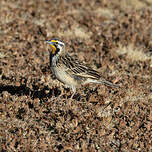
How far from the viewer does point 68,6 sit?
18781 millimetres

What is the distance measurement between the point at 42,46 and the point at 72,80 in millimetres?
4626

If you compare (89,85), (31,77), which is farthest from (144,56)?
(31,77)

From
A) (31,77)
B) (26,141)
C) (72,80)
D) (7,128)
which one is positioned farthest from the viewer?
(31,77)

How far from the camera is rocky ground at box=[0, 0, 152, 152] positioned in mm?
7660

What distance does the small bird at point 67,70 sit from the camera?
29.1 feet

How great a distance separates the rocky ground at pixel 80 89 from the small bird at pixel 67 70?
0.55m

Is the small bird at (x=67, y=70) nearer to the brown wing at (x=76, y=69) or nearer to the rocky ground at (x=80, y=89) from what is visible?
the brown wing at (x=76, y=69)

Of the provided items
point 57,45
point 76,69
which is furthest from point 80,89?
point 57,45

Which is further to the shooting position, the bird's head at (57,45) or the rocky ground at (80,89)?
the bird's head at (57,45)

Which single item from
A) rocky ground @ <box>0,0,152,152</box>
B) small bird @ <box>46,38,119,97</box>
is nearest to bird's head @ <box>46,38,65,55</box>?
small bird @ <box>46,38,119,97</box>

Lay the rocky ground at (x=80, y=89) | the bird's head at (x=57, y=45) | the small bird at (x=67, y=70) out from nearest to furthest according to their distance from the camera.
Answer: the rocky ground at (x=80, y=89), the small bird at (x=67, y=70), the bird's head at (x=57, y=45)

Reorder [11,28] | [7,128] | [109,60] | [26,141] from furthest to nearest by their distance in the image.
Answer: [11,28]
[109,60]
[7,128]
[26,141]

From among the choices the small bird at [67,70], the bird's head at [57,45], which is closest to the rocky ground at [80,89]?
the small bird at [67,70]

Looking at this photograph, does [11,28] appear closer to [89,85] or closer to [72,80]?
[89,85]
